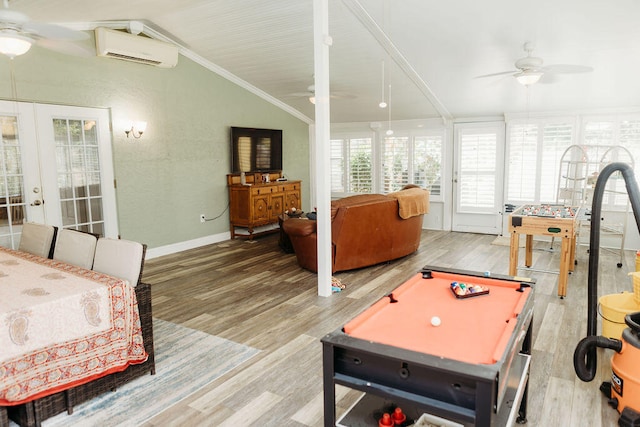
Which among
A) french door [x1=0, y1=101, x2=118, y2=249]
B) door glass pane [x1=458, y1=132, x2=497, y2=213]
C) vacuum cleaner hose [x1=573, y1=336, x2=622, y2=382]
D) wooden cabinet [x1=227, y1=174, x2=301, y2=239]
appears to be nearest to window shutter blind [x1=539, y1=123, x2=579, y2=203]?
door glass pane [x1=458, y1=132, x2=497, y2=213]

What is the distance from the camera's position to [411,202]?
221 inches

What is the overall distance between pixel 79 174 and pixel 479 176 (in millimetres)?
6168

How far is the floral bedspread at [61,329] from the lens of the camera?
2.16 m

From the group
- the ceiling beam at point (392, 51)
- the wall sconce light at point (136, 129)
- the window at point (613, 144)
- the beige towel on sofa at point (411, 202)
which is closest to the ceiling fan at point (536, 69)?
the ceiling beam at point (392, 51)

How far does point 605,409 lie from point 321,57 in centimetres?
341

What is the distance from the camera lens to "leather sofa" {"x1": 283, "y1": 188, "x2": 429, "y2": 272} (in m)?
5.02

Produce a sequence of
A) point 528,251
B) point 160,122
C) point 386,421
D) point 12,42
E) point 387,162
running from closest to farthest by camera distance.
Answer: point 386,421, point 12,42, point 528,251, point 160,122, point 387,162

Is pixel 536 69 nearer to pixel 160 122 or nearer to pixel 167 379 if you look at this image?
pixel 167 379

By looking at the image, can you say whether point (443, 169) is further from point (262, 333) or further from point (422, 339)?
point (422, 339)

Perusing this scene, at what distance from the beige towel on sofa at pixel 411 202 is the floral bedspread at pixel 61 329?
3.59m

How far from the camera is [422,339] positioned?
1.75 metres

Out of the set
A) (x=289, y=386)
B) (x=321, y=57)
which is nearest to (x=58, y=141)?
(x=321, y=57)

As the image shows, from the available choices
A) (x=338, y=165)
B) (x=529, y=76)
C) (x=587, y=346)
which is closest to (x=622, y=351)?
(x=587, y=346)

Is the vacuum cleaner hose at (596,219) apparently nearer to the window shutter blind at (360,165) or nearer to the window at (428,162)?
the window at (428,162)
